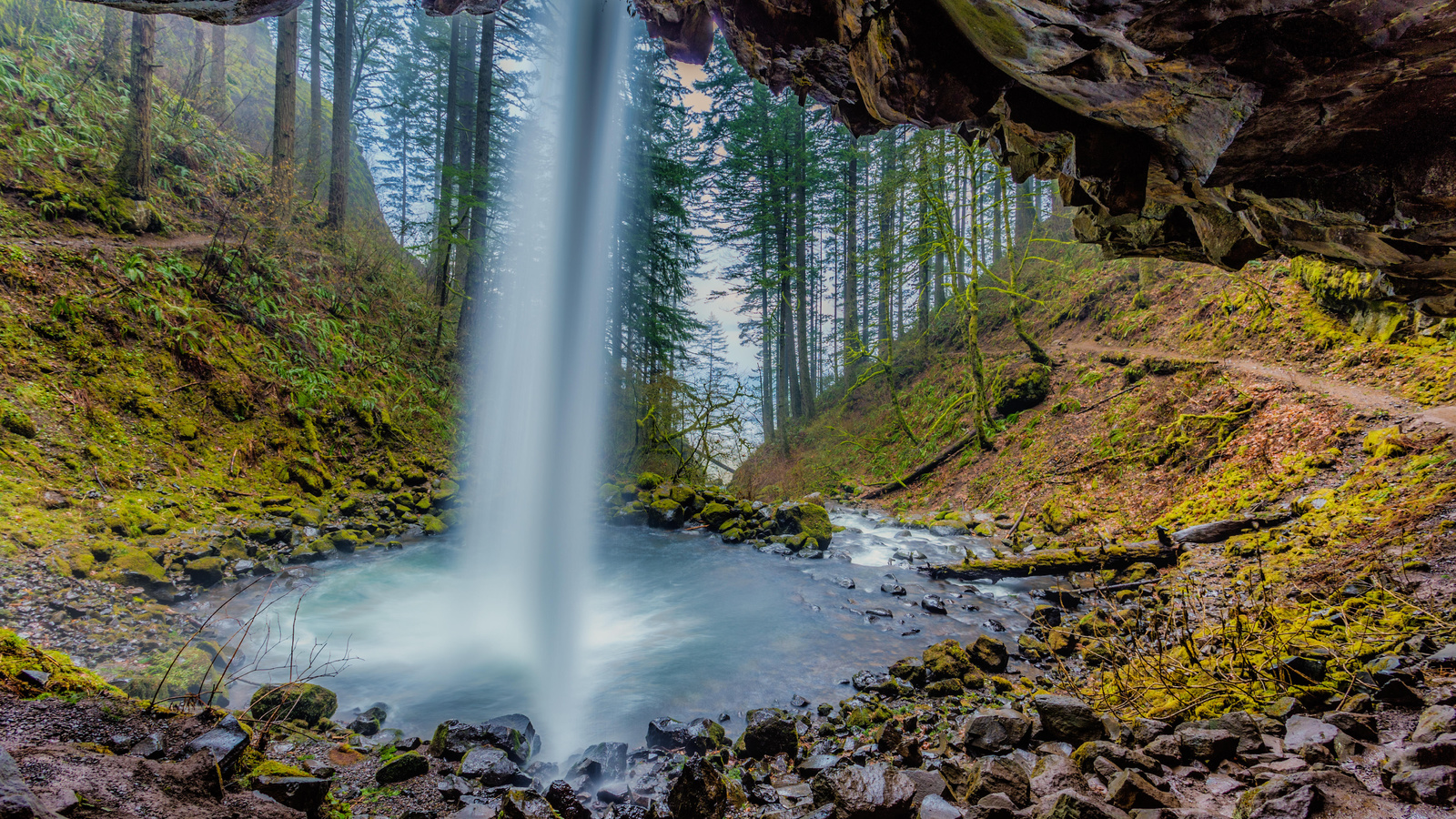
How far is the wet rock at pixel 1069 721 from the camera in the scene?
3.04m

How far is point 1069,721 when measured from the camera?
3.07 meters

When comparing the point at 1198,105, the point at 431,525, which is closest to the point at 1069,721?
the point at 1198,105

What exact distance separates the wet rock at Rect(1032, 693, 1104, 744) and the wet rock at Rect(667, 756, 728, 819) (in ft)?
Answer: 6.23

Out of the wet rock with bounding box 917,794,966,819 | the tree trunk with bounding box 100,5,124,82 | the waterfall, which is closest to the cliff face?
the wet rock with bounding box 917,794,966,819

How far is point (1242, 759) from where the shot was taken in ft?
8.16

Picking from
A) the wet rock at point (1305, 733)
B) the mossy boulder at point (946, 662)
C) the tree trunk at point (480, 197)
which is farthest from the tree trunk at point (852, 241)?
the wet rock at point (1305, 733)

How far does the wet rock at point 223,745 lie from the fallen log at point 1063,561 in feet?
24.8

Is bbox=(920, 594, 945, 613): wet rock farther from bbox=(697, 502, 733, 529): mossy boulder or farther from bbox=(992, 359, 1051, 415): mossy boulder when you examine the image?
bbox=(992, 359, 1051, 415): mossy boulder

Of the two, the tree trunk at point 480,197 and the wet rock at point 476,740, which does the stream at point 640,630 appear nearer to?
the wet rock at point 476,740

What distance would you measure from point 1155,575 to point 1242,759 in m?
4.19

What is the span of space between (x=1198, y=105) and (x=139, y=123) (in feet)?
48.7

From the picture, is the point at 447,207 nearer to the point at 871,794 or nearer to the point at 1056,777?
the point at 871,794

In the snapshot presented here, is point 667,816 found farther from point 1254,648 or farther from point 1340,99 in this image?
point 1340,99

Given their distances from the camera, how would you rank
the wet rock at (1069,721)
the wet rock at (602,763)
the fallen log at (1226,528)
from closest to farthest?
the wet rock at (1069,721) < the wet rock at (602,763) < the fallen log at (1226,528)
